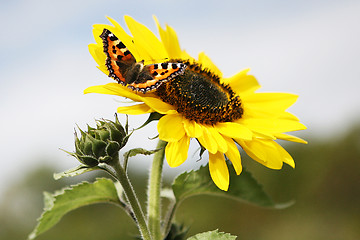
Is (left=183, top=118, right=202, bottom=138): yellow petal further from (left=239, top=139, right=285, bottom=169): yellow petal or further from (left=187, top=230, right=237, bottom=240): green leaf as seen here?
(left=187, top=230, right=237, bottom=240): green leaf

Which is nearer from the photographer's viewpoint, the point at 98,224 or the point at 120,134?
the point at 120,134

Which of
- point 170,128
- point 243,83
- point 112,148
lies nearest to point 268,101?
point 243,83

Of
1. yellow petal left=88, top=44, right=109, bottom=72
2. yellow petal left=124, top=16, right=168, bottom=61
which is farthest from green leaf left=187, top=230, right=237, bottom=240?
yellow petal left=124, top=16, right=168, bottom=61

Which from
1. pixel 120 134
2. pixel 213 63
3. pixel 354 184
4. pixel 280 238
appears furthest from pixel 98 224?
pixel 120 134

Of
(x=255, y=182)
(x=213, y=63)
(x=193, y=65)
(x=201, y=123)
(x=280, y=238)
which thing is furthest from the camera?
(x=280, y=238)

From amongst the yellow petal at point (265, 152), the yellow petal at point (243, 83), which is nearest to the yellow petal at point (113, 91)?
the yellow petal at point (265, 152)

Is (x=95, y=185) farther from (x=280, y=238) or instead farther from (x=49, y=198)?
(x=280, y=238)
